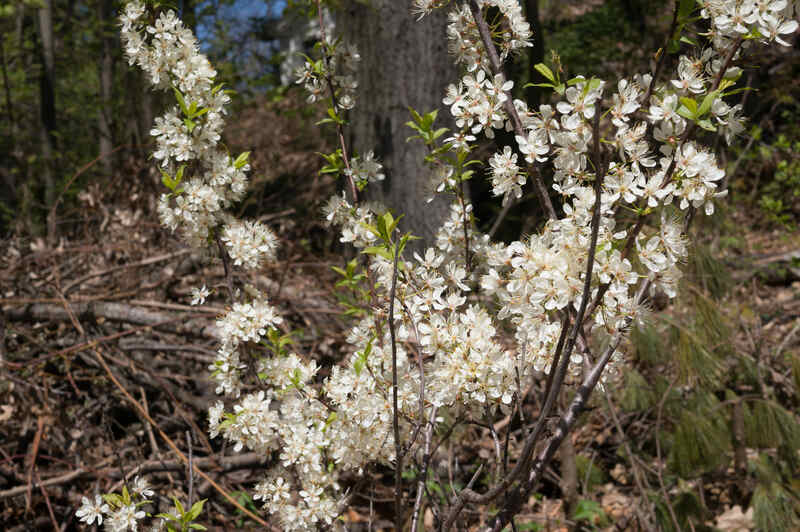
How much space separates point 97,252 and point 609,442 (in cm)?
365

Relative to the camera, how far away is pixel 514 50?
1.22 m

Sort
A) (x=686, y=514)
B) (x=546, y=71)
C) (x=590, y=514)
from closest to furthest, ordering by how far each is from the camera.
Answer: (x=546, y=71) → (x=686, y=514) → (x=590, y=514)

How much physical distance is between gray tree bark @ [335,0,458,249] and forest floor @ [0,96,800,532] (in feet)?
2.51

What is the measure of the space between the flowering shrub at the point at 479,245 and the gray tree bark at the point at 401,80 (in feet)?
3.12

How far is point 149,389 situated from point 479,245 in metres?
2.17

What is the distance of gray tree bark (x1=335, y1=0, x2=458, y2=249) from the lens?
264 centimetres

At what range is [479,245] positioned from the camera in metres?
1.42

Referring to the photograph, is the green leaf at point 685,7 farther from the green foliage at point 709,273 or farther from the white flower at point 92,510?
the green foliage at point 709,273

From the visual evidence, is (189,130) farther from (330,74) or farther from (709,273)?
(709,273)

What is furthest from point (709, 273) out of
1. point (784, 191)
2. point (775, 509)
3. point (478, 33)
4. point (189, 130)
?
point (784, 191)

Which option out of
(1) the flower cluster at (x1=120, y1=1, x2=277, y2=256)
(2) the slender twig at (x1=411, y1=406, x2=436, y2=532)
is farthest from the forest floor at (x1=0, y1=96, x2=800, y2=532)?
(2) the slender twig at (x1=411, y1=406, x2=436, y2=532)

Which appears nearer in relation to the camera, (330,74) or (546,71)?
(546,71)

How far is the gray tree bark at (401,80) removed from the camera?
264cm

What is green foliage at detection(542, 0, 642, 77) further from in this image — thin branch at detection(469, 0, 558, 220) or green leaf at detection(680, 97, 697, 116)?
green leaf at detection(680, 97, 697, 116)
